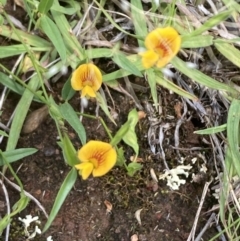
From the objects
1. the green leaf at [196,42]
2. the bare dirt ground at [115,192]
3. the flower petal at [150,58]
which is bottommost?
the bare dirt ground at [115,192]

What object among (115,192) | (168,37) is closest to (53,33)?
(168,37)

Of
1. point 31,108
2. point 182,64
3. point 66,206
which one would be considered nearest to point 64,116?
point 31,108

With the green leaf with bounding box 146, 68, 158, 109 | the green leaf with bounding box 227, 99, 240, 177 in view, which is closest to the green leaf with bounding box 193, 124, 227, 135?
the green leaf with bounding box 227, 99, 240, 177

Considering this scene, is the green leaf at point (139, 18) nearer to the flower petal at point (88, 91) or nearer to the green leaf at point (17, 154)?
the flower petal at point (88, 91)

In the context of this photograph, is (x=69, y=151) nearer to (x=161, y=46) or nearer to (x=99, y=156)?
(x=99, y=156)

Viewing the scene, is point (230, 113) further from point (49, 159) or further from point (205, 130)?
point (49, 159)

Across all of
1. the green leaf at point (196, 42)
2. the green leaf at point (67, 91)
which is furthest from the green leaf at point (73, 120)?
the green leaf at point (196, 42)
